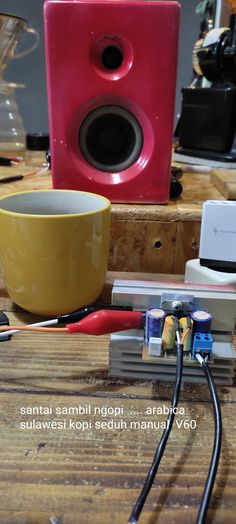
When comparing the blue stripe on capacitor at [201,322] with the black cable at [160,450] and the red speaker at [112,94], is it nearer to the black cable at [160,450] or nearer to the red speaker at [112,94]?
the black cable at [160,450]

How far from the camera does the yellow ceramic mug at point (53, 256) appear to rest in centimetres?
39

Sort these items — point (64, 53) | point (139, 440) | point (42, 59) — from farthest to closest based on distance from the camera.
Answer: point (42, 59)
point (64, 53)
point (139, 440)

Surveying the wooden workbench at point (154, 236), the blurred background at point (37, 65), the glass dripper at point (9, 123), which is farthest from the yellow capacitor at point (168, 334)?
the blurred background at point (37, 65)

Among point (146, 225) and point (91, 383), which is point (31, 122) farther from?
point (91, 383)

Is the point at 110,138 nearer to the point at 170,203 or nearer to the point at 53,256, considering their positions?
the point at 170,203

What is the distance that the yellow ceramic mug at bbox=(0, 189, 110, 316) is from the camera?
1.28 feet

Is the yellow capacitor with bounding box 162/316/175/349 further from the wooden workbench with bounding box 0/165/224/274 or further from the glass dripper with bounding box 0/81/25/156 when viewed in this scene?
the glass dripper with bounding box 0/81/25/156

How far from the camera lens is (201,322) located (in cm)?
34

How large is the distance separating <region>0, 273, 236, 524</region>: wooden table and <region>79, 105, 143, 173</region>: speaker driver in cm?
32

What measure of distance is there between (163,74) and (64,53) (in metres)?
0.13

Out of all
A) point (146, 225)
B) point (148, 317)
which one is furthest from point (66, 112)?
point (148, 317)

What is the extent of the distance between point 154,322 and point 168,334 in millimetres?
14

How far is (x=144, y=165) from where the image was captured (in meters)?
0.61

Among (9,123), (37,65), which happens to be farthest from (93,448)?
(37,65)
